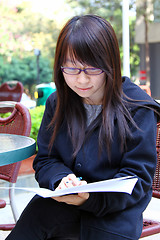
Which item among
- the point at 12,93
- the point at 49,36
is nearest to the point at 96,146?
the point at 12,93

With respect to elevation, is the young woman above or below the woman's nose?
below

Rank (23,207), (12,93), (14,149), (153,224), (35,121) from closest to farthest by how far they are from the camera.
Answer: (14,149) < (153,224) < (23,207) < (35,121) < (12,93)

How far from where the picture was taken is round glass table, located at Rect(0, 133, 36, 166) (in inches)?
61.8

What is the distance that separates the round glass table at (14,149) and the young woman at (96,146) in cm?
11

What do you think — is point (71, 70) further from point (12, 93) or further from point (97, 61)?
point (12, 93)

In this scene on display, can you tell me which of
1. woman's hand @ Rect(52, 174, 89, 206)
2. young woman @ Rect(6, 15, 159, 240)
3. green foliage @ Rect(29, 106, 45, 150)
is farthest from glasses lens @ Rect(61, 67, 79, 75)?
green foliage @ Rect(29, 106, 45, 150)

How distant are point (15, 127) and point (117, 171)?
1003mm

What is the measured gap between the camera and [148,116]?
147 cm

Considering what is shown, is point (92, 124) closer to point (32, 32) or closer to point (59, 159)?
point (59, 159)

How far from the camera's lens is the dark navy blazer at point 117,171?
138 centimetres

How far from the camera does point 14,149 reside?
1.62m

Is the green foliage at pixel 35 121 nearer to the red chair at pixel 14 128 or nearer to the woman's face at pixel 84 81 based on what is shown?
the red chair at pixel 14 128

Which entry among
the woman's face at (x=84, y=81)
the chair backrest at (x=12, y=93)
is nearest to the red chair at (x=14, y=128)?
the woman's face at (x=84, y=81)

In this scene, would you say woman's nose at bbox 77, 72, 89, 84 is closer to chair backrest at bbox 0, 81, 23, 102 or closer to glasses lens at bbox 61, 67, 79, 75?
glasses lens at bbox 61, 67, 79, 75
